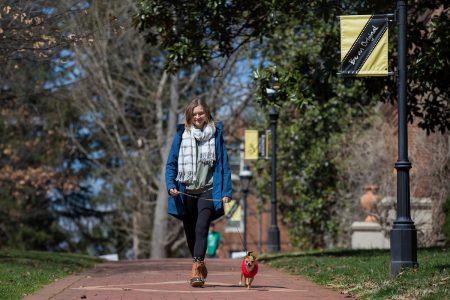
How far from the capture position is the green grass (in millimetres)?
11426

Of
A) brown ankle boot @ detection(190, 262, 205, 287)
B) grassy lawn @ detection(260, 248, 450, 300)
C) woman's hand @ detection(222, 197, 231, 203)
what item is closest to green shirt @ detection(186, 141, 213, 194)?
woman's hand @ detection(222, 197, 231, 203)

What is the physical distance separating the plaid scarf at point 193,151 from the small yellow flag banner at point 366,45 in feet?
6.60

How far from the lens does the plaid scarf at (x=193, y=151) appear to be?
11.0 meters

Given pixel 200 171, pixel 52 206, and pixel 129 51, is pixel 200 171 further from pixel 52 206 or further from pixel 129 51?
pixel 52 206

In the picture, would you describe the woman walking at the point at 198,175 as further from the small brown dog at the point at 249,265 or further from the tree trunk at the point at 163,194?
the tree trunk at the point at 163,194

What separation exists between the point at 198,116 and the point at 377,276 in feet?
9.72

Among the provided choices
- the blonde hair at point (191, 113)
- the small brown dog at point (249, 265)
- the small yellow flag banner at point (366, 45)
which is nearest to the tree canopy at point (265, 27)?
the small yellow flag banner at point (366, 45)

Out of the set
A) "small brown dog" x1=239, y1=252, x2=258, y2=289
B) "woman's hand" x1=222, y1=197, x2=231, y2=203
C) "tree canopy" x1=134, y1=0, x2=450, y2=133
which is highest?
"tree canopy" x1=134, y1=0, x2=450, y2=133

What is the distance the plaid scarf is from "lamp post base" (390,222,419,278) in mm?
2324

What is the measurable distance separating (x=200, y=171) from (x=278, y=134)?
22.8 meters

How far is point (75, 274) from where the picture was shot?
51.3 feet

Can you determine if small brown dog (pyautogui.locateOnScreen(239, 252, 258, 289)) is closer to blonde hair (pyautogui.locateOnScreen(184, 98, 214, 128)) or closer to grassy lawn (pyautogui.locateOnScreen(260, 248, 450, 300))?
grassy lawn (pyautogui.locateOnScreen(260, 248, 450, 300))

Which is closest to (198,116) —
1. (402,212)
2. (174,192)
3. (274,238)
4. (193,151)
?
(193,151)

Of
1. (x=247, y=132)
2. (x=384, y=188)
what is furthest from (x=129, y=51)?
(x=384, y=188)
